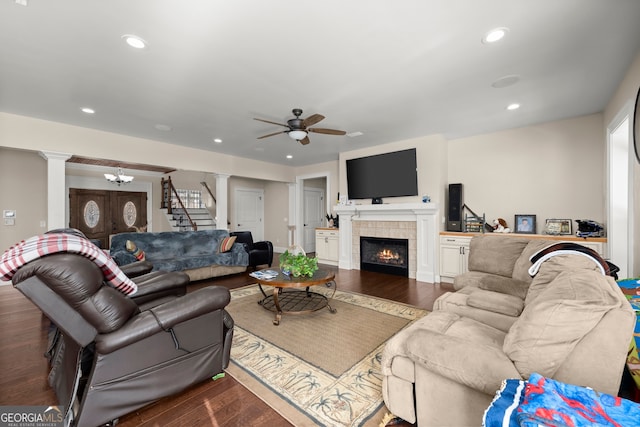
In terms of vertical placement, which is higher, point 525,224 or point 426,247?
point 525,224

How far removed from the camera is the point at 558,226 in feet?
13.1

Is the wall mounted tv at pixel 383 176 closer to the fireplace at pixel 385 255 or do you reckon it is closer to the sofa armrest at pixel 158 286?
the fireplace at pixel 385 255

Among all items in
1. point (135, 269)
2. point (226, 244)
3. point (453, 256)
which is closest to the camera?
point (135, 269)

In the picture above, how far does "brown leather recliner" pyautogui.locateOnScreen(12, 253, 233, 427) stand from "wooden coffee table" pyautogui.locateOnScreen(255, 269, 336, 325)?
3.56 ft

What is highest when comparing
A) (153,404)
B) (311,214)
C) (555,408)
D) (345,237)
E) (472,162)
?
(472,162)

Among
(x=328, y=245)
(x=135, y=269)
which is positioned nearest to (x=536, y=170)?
(x=328, y=245)

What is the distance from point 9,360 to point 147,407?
5.02ft

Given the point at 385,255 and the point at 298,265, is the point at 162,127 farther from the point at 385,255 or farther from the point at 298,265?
the point at 385,255

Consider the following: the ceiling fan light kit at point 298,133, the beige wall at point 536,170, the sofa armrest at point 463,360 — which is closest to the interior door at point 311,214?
the beige wall at point 536,170

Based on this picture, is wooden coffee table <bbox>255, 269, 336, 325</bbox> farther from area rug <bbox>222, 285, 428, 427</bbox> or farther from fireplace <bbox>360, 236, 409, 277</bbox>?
fireplace <bbox>360, 236, 409, 277</bbox>

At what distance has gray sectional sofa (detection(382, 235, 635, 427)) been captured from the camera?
42.2 inches

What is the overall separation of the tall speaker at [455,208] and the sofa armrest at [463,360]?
3.85 metres

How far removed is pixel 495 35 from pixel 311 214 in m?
6.85

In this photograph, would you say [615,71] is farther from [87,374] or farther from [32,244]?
[87,374]
